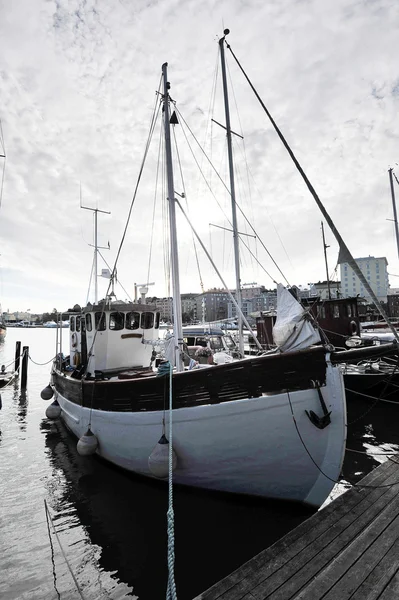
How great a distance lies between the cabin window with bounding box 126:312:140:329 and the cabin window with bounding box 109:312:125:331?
0.62 ft

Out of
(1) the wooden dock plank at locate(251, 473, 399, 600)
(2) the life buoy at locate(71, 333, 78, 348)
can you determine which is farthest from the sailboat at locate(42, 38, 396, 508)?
(2) the life buoy at locate(71, 333, 78, 348)

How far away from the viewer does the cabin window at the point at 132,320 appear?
11.1 metres

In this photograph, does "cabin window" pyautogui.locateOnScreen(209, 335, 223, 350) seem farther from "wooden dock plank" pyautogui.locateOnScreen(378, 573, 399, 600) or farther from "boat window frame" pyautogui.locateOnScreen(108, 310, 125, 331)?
"wooden dock plank" pyautogui.locateOnScreen(378, 573, 399, 600)

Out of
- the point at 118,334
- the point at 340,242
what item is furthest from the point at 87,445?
the point at 340,242

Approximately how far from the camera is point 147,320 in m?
11.4

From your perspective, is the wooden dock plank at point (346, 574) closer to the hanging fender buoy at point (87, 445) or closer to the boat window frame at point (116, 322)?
the hanging fender buoy at point (87, 445)

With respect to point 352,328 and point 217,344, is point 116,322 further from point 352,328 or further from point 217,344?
point 352,328

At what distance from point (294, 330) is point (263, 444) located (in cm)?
202

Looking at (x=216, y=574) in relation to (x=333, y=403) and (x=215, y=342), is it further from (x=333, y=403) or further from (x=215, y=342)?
(x=215, y=342)

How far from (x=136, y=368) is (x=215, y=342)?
12.2 m

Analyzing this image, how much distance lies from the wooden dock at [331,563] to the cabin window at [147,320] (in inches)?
320

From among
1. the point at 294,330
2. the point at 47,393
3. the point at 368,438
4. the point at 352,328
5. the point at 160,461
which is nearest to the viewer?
the point at 294,330

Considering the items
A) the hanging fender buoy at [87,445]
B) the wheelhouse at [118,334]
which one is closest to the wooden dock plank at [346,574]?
the hanging fender buoy at [87,445]

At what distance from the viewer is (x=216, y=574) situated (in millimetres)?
4508
